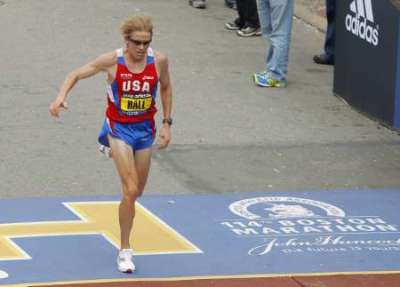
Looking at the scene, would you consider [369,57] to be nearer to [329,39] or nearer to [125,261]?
[329,39]

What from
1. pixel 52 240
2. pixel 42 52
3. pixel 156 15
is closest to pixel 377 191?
pixel 52 240

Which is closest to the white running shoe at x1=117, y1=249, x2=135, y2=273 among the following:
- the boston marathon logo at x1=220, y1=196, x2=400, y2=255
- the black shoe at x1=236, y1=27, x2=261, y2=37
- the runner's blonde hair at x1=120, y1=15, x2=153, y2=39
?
the boston marathon logo at x1=220, y1=196, x2=400, y2=255

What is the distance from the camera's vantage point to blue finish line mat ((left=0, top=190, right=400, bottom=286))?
8.09 meters

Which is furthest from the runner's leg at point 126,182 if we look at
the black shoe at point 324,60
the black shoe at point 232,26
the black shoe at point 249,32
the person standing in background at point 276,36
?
the black shoe at point 232,26

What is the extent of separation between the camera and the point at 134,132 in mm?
8094

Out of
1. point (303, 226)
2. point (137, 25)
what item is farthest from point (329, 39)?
point (137, 25)

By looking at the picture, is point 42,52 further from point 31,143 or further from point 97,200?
point 97,200

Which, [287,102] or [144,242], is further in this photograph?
[287,102]

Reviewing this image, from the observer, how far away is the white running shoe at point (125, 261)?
7.94 meters

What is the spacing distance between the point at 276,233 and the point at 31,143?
3.23m

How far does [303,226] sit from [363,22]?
3.90 meters

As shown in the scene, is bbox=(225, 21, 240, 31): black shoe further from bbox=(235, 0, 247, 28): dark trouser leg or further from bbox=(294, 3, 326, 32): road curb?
bbox=(294, 3, 326, 32): road curb

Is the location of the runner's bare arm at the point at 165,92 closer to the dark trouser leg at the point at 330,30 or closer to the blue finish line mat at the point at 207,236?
the blue finish line mat at the point at 207,236

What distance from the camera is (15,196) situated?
31.7 ft
